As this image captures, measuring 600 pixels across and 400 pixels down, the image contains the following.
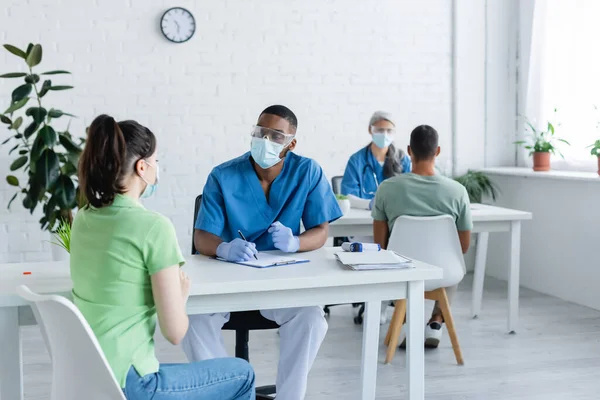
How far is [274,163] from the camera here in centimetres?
270

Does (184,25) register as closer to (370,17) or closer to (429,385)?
(370,17)

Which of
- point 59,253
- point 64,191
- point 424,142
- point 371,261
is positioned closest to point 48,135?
point 64,191

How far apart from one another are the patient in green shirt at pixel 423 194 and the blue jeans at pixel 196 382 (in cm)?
157

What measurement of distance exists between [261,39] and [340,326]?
2.06 m

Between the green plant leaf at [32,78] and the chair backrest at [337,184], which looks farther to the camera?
the chair backrest at [337,184]

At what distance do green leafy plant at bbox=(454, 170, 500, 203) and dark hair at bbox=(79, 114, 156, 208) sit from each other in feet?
12.9

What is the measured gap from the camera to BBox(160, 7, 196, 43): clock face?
4934 millimetres

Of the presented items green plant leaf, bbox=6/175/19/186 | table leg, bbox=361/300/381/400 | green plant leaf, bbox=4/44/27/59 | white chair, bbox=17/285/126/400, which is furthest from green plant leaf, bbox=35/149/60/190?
white chair, bbox=17/285/126/400

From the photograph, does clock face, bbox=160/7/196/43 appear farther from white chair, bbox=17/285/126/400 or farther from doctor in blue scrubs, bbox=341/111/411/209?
white chair, bbox=17/285/126/400

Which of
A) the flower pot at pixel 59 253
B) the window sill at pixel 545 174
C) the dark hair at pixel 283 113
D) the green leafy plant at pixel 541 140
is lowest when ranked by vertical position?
the flower pot at pixel 59 253

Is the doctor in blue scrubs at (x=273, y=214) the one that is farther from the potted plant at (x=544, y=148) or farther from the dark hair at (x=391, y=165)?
the potted plant at (x=544, y=148)

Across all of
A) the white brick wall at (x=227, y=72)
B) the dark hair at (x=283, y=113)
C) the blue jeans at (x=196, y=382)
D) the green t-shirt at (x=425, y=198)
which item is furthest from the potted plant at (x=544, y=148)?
the blue jeans at (x=196, y=382)

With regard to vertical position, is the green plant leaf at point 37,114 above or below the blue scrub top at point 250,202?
above

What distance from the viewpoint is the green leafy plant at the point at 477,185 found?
543 cm
